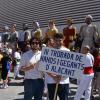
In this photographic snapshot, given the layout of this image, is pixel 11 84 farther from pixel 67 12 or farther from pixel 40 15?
pixel 40 15

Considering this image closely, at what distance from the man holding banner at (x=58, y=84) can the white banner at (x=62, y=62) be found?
0.10 metres

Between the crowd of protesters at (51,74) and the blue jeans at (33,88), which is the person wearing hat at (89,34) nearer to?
the crowd of protesters at (51,74)

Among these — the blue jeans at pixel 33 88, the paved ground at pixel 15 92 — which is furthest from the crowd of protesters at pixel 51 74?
the paved ground at pixel 15 92

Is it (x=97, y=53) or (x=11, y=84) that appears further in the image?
(x=11, y=84)

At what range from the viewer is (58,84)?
774 cm

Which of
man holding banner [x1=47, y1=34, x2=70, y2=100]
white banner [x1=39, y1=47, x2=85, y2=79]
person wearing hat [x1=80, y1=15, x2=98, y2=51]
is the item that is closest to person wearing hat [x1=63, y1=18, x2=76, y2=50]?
person wearing hat [x1=80, y1=15, x2=98, y2=51]

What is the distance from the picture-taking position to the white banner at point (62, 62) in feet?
26.0

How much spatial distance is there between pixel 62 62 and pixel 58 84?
20.7 inches

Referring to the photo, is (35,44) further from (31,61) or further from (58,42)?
(58,42)

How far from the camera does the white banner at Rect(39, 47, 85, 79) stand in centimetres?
793

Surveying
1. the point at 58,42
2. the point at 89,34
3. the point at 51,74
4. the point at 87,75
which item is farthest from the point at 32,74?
the point at 89,34

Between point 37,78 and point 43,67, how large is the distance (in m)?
0.25

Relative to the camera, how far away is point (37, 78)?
786 centimetres

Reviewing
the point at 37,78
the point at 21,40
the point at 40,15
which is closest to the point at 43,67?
the point at 37,78
